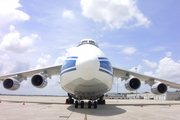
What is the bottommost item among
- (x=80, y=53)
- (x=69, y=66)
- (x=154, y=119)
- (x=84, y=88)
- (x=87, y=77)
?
(x=154, y=119)

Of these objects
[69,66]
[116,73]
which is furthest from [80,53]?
[116,73]

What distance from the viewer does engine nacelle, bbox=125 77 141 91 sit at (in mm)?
13352

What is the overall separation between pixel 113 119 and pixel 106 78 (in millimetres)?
2521

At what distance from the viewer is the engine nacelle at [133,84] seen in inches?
526

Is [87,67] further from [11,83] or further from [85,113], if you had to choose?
[11,83]

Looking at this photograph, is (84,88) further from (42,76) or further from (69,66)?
(42,76)

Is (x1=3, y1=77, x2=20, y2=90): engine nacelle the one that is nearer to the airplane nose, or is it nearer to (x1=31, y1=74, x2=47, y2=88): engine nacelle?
(x1=31, y1=74, x2=47, y2=88): engine nacelle

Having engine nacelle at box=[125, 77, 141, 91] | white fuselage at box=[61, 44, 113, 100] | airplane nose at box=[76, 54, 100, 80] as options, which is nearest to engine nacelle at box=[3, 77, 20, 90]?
white fuselage at box=[61, 44, 113, 100]

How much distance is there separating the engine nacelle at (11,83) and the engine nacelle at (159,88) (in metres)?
11.9

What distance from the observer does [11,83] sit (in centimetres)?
1505

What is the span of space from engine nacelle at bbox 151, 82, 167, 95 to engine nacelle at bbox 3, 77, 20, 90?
39.2ft

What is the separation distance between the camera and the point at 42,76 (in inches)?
525

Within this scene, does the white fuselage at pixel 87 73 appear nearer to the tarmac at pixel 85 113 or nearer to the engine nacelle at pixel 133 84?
the tarmac at pixel 85 113

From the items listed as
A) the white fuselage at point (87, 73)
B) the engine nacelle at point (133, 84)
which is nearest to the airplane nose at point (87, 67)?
the white fuselage at point (87, 73)
